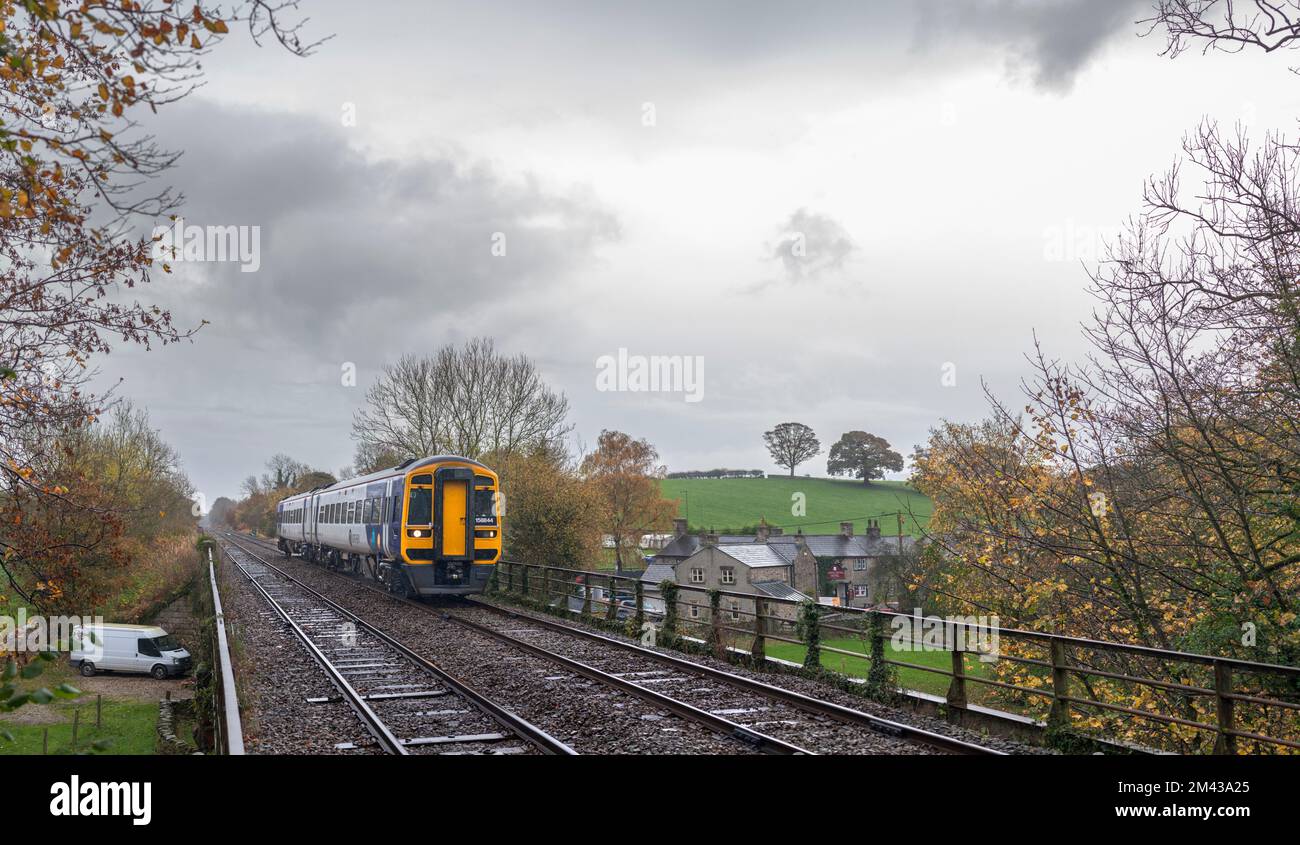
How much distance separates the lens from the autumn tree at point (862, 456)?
311ft

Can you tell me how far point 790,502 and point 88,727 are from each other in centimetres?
7237

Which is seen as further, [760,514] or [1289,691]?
[760,514]

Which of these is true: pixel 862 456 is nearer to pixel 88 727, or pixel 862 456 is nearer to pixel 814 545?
pixel 814 545

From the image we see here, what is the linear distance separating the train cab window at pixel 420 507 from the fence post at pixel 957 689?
13814 millimetres

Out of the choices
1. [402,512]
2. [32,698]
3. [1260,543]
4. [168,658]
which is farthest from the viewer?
[168,658]

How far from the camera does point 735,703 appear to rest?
372 inches

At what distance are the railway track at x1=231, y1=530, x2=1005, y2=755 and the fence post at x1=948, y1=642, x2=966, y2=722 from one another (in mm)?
703

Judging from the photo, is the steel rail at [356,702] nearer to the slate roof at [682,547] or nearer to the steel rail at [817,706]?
the steel rail at [817,706]

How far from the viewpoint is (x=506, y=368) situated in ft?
135

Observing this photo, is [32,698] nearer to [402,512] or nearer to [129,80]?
[129,80]

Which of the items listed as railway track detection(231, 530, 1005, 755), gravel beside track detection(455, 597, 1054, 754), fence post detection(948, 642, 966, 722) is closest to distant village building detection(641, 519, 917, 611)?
gravel beside track detection(455, 597, 1054, 754)
